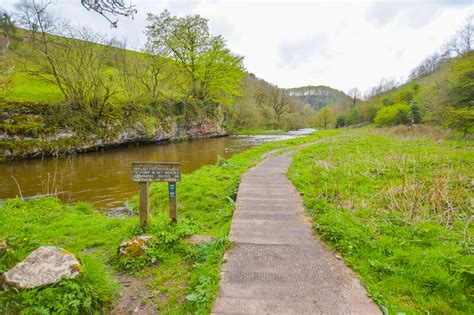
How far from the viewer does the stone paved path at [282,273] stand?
2348mm

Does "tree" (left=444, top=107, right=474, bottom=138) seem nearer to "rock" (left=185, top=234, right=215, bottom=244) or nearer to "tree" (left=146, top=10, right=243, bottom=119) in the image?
"rock" (left=185, top=234, right=215, bottom=244)

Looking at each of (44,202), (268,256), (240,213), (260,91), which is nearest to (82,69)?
(44,202)

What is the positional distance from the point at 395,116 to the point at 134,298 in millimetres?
40523

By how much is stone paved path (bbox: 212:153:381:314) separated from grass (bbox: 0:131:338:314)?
9.4 inches

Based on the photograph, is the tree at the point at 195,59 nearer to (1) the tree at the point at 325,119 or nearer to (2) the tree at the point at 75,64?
(2) the tree at the point at 75,64

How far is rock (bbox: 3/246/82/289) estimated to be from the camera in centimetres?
212

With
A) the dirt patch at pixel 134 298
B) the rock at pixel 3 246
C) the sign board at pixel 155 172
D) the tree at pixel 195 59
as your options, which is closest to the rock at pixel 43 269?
the dirt patch at pixel 134 298

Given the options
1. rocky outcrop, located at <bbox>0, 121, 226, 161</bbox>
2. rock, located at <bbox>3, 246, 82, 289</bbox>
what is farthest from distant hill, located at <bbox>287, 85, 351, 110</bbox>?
rock, located at <bbox>3, 246, 82, 289</bbox>

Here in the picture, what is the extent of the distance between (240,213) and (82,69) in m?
18.3

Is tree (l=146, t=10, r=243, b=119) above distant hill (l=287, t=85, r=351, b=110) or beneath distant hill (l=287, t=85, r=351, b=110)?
beneath

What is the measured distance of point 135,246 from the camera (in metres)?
3.39

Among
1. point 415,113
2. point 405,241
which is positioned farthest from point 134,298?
point 415,113

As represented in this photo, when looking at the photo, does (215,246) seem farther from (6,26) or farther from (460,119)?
(6,26)

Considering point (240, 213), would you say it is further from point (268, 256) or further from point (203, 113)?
point (203, 113)
